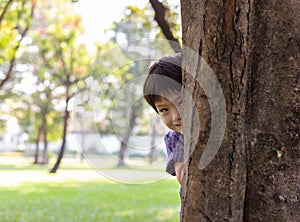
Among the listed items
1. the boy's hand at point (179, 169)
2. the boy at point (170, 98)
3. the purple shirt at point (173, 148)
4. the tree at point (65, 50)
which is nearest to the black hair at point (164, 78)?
the boy at point (170, 98)

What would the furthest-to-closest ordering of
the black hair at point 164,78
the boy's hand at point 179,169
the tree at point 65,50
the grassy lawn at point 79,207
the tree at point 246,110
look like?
the tree at point 65,50 → the grassy lawn at point 79,207 → the black hair at point 164,78 → the boy's hand at point 179,169 → the tree at point 246,110

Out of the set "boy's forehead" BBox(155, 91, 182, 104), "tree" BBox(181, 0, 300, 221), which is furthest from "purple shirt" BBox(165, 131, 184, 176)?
"tree" BBox(181, 0, 300, 221)

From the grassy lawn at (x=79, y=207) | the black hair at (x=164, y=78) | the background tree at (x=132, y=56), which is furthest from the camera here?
the grassy lawn at (x=79, y=207)

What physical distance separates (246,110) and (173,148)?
1.31ft

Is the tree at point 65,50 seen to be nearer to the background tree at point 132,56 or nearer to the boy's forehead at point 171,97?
the background tree at point 132,56

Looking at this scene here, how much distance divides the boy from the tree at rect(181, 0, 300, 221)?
0.90ft

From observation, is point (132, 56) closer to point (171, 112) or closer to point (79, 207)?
point (171, 112)

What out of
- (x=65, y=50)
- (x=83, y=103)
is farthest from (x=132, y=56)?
(x=65, y=50)

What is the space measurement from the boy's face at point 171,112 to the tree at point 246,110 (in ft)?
0.84

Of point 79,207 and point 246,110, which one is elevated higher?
point 246,110

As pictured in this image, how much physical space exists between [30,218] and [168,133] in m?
6.37

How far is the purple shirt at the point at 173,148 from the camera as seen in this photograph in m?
1.72

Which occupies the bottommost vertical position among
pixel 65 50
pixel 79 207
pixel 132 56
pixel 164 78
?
pixel 79 207

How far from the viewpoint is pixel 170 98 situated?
1.73 m
